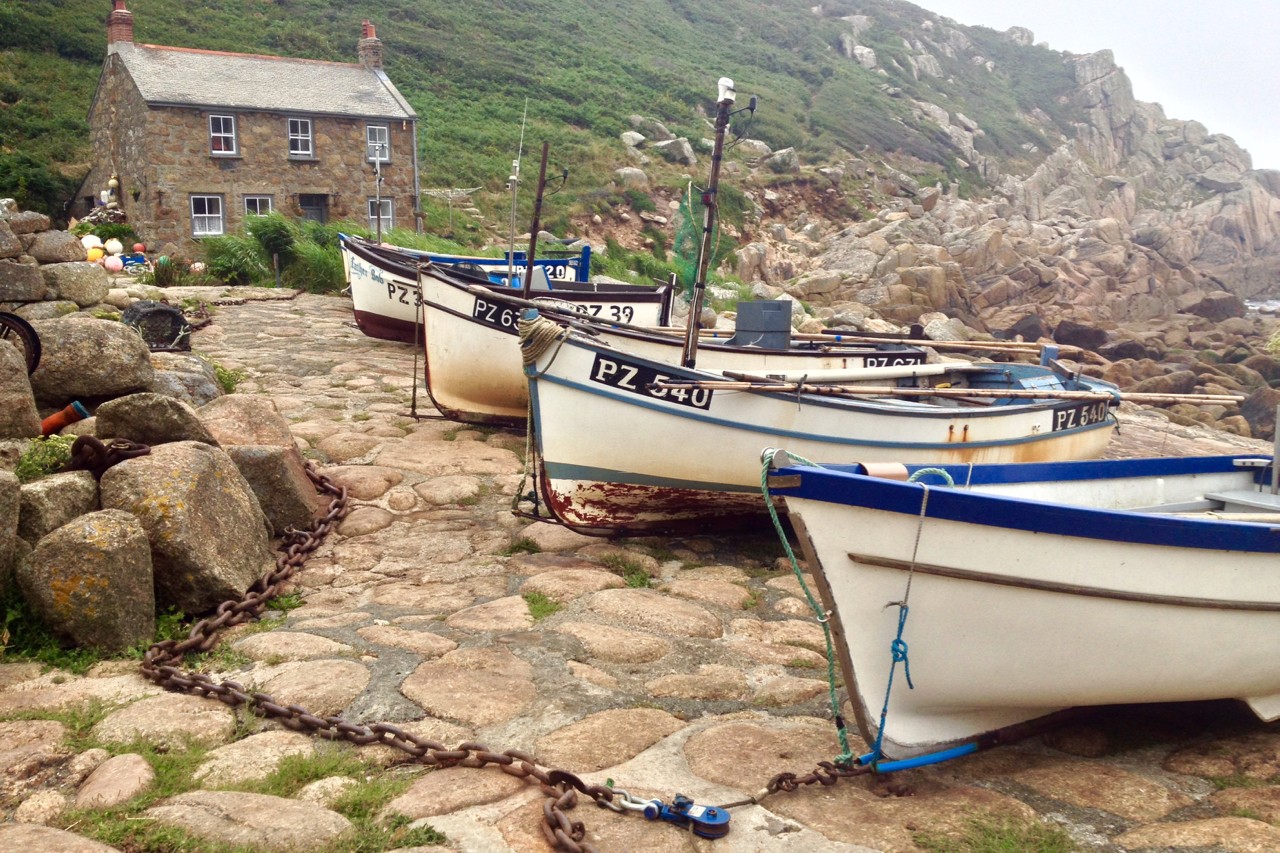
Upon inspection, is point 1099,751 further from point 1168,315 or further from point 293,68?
point 1168,315

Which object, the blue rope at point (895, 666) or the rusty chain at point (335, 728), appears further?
the blue rope at point (895, 666)

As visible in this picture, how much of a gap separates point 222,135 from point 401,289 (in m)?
16.6

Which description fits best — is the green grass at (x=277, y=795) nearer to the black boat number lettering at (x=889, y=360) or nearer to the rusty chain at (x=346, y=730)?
the rusty chain at (x=346, y=730)

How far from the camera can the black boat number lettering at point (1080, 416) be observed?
8.66 m

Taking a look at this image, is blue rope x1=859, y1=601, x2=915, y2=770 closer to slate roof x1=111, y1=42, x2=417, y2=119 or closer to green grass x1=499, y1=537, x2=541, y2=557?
green grass x1=499, y1=537, x2=541, y2=557

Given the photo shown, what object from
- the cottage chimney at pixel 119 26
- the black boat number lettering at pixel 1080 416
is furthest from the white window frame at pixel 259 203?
the black boat number lettering at pixel 1080 416

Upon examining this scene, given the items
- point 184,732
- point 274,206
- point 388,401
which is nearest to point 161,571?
point 184,732

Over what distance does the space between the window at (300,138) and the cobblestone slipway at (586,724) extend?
76.2 ft

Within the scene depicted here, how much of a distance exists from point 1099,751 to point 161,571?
4315mm

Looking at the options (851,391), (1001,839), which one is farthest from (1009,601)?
(851,391)

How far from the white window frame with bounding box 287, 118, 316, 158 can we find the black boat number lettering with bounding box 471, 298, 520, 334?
20435mm

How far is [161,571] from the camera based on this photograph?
4.71 m

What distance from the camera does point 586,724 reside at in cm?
408

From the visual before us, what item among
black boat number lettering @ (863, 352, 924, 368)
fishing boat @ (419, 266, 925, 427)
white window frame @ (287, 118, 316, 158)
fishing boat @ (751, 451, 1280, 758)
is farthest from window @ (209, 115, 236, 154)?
fishing boat @ (751, 451, 1280, 758)
